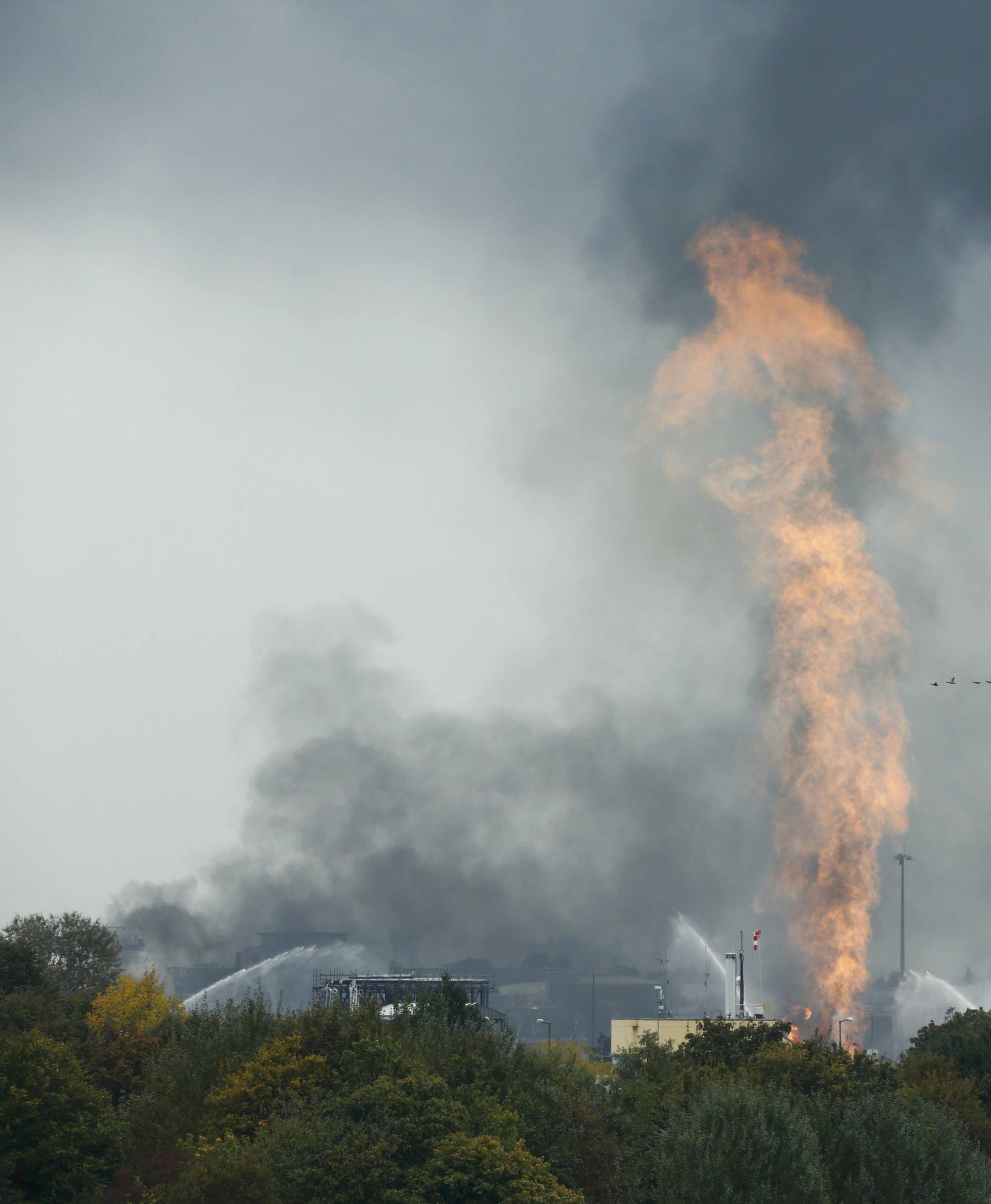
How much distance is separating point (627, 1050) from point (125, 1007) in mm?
47229

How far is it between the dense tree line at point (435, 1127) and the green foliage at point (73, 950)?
82709 mm

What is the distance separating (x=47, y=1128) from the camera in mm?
55688

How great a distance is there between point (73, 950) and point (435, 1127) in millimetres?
114586

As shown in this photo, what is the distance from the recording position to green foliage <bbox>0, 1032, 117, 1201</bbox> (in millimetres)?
54594

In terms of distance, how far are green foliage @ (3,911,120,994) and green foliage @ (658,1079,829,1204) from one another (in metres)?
106

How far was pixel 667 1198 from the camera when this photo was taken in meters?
52.4

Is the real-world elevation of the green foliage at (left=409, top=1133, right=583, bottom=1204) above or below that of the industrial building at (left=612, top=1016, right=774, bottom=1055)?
below

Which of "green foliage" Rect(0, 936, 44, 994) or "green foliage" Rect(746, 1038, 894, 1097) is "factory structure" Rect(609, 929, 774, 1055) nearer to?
"green foliage" Rect(746, 1038, 894, 1097)

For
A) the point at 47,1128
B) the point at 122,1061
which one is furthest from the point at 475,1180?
the point at 122,1061

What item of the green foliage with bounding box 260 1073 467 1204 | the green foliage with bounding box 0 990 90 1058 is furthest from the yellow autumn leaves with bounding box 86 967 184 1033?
the green foliage with bounding box 260 1073 467 1204

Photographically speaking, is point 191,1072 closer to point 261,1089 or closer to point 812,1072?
point 261,1089

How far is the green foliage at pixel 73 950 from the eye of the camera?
148125 mm

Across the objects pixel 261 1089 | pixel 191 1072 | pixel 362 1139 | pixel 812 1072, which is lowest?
pixel 362 1139

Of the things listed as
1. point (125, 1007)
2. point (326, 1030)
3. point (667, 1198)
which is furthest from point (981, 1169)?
point (125, 1007)
